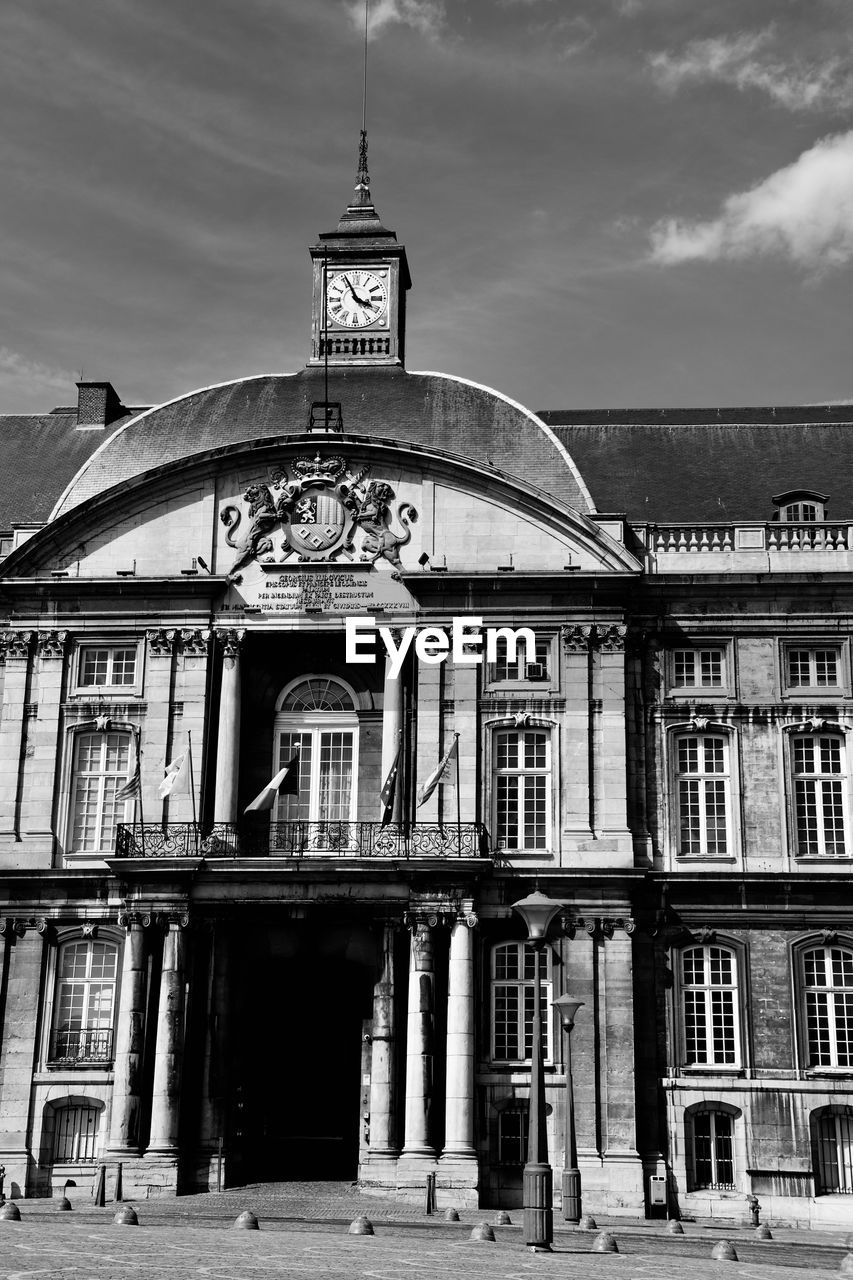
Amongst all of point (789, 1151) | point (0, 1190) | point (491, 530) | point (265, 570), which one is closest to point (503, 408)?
point (491, 530)

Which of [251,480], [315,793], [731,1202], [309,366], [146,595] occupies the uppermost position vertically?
[309,366]

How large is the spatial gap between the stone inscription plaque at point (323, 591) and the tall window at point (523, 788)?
3916mm

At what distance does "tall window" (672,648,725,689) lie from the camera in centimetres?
3859

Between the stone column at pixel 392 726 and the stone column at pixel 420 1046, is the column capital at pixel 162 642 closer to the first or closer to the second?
the stone column at pixel 392 726

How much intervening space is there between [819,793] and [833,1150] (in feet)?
25.0

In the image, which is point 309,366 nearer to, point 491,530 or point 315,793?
point 491,530

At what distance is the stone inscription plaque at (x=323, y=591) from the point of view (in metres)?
38.6

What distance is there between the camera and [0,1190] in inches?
1363

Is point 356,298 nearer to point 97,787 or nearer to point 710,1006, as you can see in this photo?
point 97,787

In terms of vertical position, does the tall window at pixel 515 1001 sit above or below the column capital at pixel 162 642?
below

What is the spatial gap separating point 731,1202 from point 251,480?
1909 cm

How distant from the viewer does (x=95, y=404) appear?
1843 inches

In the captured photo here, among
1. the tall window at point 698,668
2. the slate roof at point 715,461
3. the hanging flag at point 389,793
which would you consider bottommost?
the hanging flag at point 389,793

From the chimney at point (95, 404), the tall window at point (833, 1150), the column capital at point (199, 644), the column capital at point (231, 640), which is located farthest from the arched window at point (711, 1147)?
the chimney at point (95, 404)
